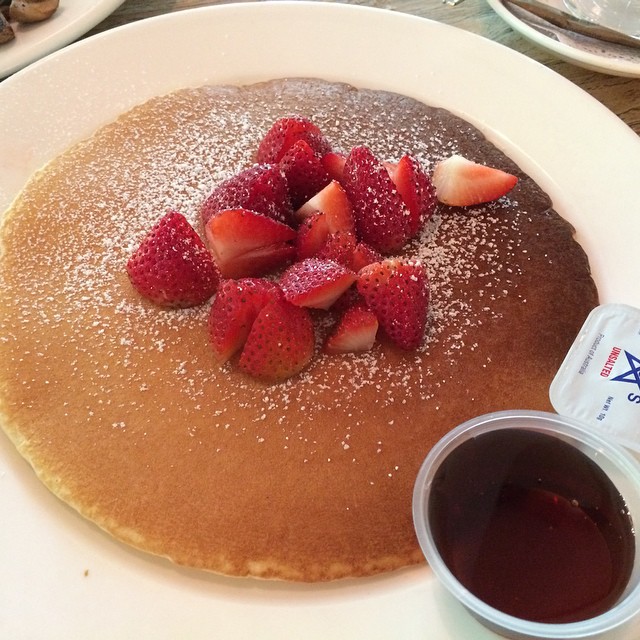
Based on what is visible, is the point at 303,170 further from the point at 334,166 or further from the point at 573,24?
the point at 573,24

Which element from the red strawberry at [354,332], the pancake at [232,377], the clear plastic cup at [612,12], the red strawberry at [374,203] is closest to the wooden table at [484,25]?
the clear plastic cup at [612,12]

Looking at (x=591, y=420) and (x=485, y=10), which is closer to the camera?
(x=591, y=420)

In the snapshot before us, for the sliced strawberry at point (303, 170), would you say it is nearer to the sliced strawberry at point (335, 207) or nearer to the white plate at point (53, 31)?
the sliced strawberry at point (335, 207)

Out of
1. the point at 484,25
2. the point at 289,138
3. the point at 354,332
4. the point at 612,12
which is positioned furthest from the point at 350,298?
the point at 612,12

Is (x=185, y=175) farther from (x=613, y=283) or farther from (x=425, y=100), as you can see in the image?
(x=613, y=283)

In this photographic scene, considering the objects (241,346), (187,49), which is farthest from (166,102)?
(241,346)

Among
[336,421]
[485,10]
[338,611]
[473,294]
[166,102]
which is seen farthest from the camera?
[485,10]

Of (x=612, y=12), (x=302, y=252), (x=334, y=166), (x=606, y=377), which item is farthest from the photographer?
(x=612, y=12)
